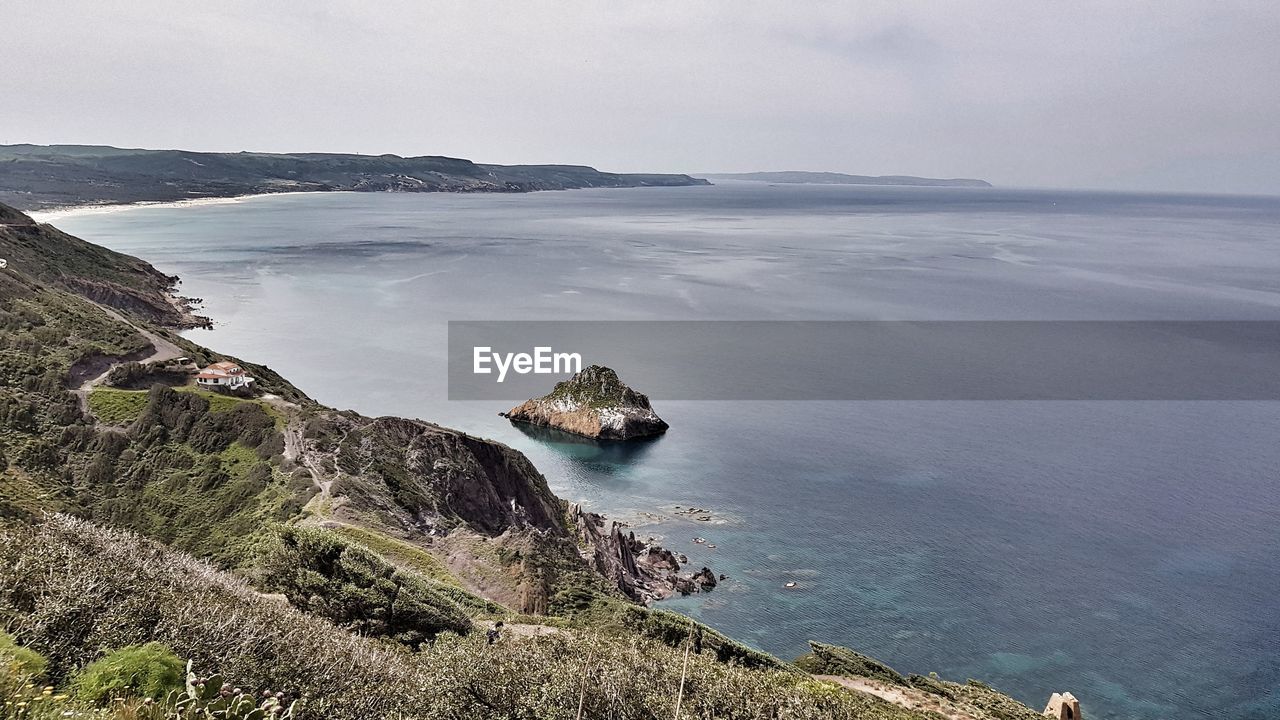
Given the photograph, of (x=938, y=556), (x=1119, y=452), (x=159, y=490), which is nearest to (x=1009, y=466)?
(x=1119, y=452)

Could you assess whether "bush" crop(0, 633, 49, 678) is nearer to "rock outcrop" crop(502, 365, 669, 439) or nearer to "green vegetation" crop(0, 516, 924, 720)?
"green vegetation" crop(0, 516, 924, 720)

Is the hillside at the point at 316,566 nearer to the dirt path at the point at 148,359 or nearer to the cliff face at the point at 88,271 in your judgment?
the dirt path at the point at 148,359

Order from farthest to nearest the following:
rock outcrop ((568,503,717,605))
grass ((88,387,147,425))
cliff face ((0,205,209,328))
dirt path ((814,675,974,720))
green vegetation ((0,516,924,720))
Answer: cliff face ((0,205,209,328)) → rock outcrop ((568,503,717,605)) → grass ((88,387,147,425)) → dirt path ((814,675,974,720)) → green vegetation ((0,516,924,720))

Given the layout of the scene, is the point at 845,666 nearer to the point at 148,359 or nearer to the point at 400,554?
the point at 400,554

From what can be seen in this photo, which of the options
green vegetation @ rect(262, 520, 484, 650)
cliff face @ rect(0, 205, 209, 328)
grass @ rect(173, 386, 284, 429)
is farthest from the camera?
cliff face @ rect(0, 205, 209, 328)

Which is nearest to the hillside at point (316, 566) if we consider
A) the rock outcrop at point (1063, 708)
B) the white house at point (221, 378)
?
the white house at point (221, 378)

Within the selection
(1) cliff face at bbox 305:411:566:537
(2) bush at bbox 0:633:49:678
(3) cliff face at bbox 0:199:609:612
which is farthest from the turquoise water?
(2) bush at bbox 0:633:49:678
